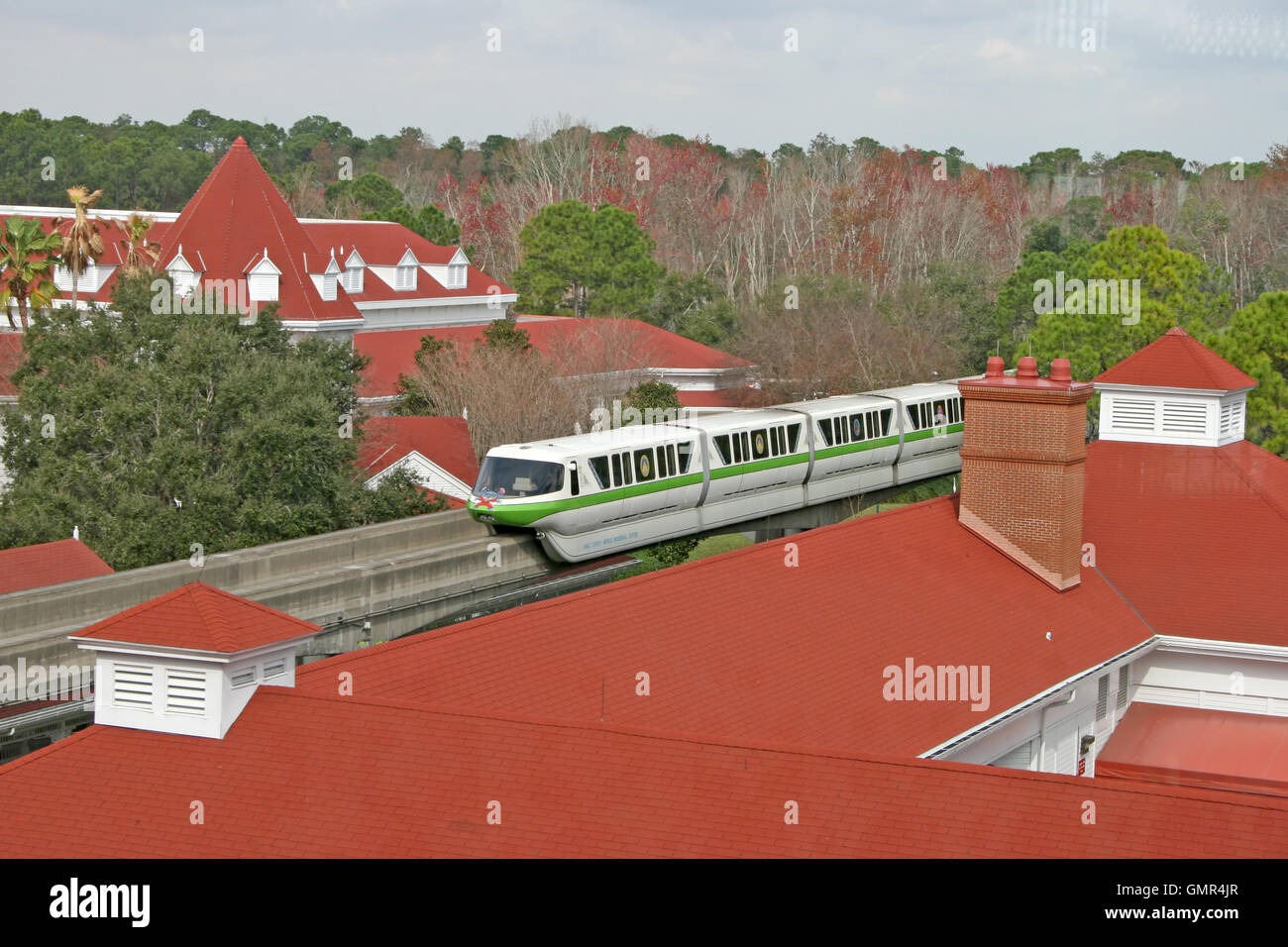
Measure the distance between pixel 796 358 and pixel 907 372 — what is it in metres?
3.69

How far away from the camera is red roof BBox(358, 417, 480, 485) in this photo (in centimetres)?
3569

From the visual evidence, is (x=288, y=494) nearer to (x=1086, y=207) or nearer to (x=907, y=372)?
(x=907, y=372)

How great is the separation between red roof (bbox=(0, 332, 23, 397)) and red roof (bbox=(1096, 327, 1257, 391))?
29432 millimetres

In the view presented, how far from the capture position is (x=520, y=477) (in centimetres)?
2641

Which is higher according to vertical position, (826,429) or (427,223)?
(427,223)

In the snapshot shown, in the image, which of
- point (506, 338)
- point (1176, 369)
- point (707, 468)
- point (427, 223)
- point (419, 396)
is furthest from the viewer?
point (427, 223)

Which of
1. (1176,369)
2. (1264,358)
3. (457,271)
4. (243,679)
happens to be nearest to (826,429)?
(1176,369)

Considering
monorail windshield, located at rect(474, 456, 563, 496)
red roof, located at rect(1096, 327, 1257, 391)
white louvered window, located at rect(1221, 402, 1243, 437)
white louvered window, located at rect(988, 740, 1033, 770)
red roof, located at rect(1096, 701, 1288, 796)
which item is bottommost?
red roof, located at rect(1096, 701, 1288, 796)

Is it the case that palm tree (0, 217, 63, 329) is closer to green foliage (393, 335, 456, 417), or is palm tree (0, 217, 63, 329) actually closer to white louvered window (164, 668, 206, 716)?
green foliage (393, 335, 456, 417)

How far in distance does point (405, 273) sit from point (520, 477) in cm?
3491

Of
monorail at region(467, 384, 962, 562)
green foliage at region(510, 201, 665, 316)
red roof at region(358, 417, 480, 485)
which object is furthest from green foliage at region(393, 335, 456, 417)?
green foliage at region(510, 201, 665, 316)

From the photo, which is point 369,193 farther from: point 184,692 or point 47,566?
point 184,692

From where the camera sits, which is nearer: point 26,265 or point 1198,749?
point 1198,749
